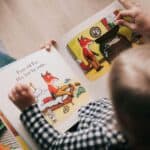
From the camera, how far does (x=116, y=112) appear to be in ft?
2.57

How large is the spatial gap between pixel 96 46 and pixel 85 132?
0.80ft

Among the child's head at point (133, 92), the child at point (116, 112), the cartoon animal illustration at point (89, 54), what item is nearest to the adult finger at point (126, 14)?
the child at point (116, 112)

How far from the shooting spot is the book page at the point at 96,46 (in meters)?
1.06

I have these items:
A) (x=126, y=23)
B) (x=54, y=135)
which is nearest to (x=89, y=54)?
(x=126, y=23)

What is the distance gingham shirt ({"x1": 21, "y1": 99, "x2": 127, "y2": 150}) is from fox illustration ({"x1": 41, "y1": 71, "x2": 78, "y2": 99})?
6 centimetres

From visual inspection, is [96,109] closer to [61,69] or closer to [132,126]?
[61,69]

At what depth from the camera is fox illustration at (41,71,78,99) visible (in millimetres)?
1016

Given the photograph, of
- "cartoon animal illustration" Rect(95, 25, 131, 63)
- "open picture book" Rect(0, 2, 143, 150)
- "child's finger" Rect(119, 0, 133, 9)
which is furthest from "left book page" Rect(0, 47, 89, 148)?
"child's finger" Rect(119, 0, 133, 9)

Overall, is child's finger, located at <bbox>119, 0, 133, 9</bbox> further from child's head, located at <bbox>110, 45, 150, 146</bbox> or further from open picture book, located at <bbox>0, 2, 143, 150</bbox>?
child's head, located at <bbox>110, 45, 150, 146</bbox>

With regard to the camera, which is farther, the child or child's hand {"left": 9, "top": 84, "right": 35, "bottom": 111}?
child's hand {"left": 9, "top": 84, "right": 35, "bottom": 111}

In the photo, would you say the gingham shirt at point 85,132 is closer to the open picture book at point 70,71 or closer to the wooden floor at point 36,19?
the open picture book at point 70,71

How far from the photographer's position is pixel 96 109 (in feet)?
3.33

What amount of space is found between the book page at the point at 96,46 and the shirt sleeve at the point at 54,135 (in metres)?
0.14

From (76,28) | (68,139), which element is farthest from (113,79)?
(76,28)
